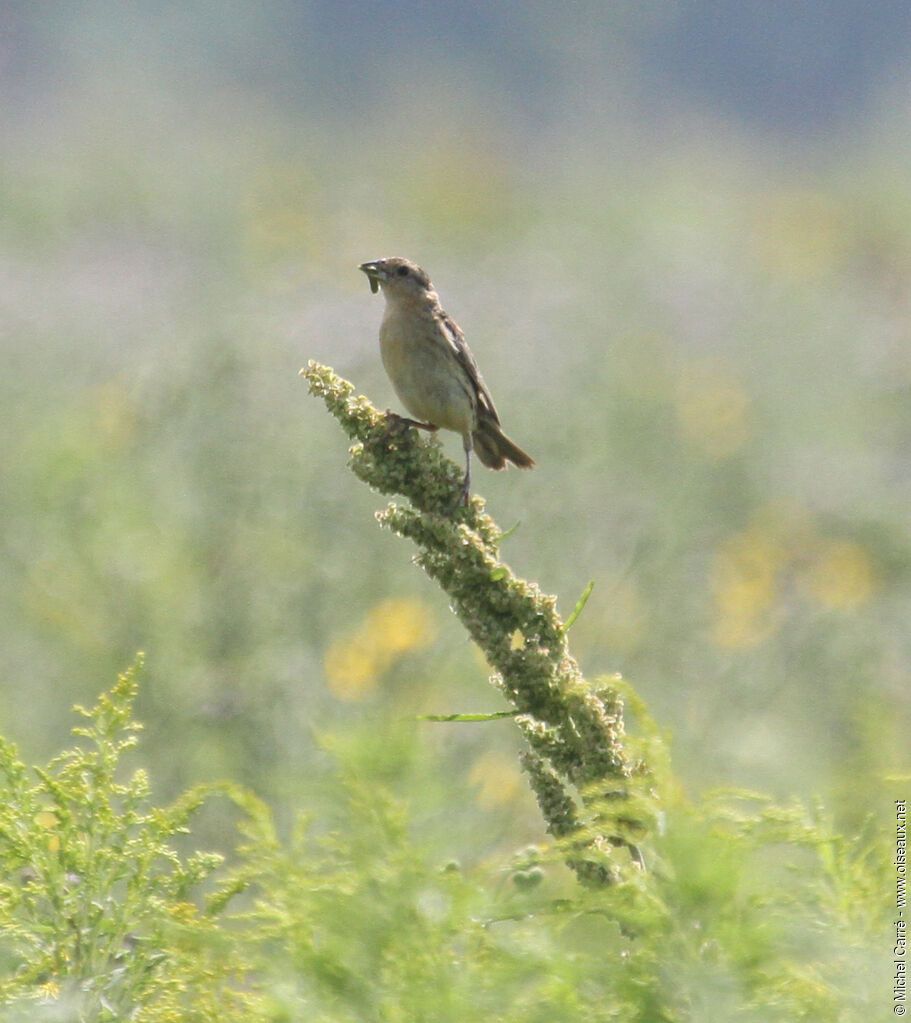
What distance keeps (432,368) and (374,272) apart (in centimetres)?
44

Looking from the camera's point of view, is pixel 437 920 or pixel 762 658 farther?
pixel 762 658

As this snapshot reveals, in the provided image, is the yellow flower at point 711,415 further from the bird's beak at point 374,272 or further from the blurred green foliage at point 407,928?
the blurred green foliage at point 407,928

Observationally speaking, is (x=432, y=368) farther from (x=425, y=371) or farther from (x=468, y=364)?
(x=468, y=364)

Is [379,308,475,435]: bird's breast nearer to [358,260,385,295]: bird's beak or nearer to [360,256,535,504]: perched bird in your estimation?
[360,256,535,504]: perched bird

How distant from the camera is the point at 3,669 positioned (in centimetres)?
693

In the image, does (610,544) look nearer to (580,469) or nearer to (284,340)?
(580,469)

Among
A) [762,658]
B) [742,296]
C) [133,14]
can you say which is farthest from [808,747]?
[133,14]

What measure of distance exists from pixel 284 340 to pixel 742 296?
28.7ft

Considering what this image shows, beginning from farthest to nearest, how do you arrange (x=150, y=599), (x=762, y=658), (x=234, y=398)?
1. (x=762, y=658)
2. (x=234, y=398)
3. (x=150, y=599)

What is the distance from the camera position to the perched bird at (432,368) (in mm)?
5344

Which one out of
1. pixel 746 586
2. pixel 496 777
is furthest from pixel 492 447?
pixel 746 586

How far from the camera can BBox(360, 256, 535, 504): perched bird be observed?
5344 millimetres

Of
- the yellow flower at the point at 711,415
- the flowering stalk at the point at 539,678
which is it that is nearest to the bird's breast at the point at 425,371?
the flowering stalk at the point at 539,678

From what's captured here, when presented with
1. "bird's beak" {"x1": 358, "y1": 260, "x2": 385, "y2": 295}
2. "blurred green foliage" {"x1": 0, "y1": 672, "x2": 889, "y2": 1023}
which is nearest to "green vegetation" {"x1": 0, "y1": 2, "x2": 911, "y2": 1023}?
"blurred green foliage" {"x1": 0, "y1": 672, "x2": 889, "y2": 1023}
